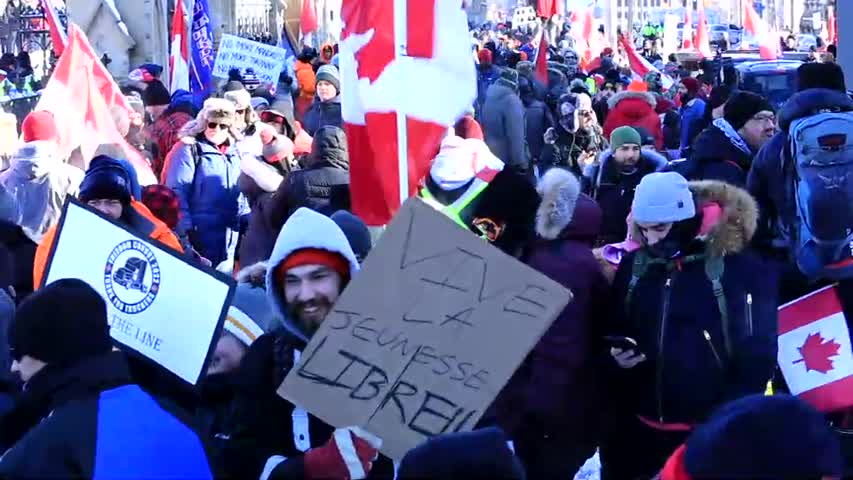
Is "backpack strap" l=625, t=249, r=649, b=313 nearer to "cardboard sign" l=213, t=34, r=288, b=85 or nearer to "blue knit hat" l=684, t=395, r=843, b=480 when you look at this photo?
"blue knit hat" l=684, t=395, r=843, b=480

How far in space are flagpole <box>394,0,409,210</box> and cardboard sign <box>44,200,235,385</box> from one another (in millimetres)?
1078

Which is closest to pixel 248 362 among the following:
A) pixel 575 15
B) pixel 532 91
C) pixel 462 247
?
pixel 462 247

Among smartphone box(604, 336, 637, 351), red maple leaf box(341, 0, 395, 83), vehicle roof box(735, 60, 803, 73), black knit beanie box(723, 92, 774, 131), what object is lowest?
vehicle roof box(735, 60, 803, 73)

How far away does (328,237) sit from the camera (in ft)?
13.1

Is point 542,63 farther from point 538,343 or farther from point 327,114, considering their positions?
point 538,343

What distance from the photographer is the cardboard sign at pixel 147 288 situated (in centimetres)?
418

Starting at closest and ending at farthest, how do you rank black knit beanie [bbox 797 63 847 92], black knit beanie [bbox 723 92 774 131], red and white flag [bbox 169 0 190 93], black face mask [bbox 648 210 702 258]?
1. black face mask [bbox 648 210 702 258]
2. black knit beanie [bbox 797 63 847 92]
3. black knit beanie [bbox 723 92 774 131]
4. red and white flag [bbox 169 0 190 93]

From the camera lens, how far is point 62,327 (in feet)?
11.2

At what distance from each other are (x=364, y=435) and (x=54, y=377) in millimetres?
707

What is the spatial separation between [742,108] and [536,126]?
555 centimetres

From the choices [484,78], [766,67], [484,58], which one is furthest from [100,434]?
[766,67]

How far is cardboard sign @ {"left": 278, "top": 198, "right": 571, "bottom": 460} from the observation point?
11.9 ft

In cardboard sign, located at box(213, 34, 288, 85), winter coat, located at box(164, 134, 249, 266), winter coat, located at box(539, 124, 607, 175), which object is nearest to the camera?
winter coat, located at box(164, 134, 249, 266)

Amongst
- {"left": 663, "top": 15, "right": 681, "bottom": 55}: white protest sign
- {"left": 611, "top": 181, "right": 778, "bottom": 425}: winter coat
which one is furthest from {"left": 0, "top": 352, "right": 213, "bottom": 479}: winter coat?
{"left": 663, "top": 15, "right": 681, "bottom": 55}: white protest sign
